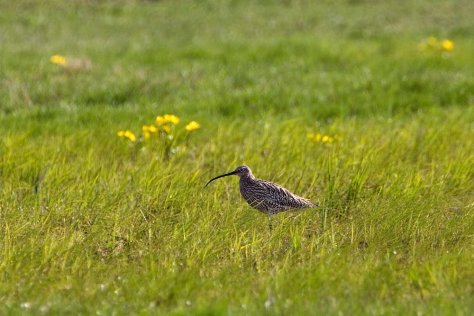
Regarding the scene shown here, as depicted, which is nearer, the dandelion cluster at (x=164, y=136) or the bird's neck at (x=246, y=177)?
the bird's neck at (x=246, y=177)

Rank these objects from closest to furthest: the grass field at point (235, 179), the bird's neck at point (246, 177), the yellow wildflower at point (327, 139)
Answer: the grass field at point (235, 179), the bird's neck at point (246, 177), the yellow wildflower at point (327, 139)

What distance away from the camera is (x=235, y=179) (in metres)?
8.41

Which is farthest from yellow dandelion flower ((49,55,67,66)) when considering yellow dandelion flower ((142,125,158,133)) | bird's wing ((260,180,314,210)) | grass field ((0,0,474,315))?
bird's wing ((260,180,314,210))

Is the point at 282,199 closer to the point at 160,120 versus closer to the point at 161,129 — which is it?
the point at 160,120

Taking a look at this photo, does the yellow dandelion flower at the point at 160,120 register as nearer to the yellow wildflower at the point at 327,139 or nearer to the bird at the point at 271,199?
the yellow wildflower at the point at 327,139

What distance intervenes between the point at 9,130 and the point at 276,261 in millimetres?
4282

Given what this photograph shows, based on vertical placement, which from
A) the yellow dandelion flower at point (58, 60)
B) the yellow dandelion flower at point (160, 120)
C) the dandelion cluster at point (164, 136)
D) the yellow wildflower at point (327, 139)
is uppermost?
the yellow dandelion flower at point (160, 120)

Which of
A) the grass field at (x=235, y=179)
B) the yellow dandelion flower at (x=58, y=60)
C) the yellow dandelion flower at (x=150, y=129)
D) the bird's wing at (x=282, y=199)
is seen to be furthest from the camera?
the yellow dandelion flower at (x=58, y=60)

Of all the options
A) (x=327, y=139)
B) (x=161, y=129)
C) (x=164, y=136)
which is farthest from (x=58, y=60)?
(x=327, y=139)

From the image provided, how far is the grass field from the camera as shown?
19.1 feet

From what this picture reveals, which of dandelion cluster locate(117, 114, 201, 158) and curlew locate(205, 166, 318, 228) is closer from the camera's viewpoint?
curlew locate(205, 166, 318, 228)

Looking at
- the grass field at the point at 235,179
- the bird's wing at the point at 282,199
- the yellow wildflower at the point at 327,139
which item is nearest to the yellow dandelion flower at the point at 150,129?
the grass field at the point at 235,179

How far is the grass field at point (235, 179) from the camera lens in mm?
5828

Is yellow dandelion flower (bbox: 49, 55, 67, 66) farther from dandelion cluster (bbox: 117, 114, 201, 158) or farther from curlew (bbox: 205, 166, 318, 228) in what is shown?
curlew (bbox: 205, 166, 318, 228)
